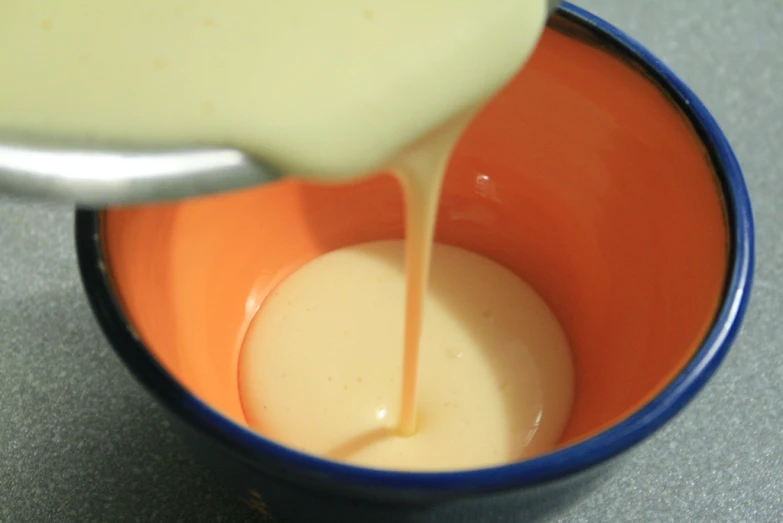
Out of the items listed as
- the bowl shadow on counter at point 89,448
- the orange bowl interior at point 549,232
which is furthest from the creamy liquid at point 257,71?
the bowl shadow on counter at point 89,448

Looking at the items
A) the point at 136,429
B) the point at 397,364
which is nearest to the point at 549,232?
the point at 397,364

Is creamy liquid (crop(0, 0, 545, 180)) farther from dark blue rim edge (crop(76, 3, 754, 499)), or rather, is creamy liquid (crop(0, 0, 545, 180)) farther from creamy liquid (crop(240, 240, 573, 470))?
creamy liquid (crop(240, 240, 573, 470))

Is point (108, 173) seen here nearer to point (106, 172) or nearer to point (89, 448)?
point (106, 172)

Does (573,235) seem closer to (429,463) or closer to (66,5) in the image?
(429,463)

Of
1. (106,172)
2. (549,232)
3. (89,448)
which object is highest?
(106,172)

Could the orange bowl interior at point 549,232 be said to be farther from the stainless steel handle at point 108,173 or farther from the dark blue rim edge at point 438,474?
the stainless steel handle at point 108,173

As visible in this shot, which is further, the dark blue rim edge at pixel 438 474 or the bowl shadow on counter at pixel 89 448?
the bowl shadow on counter at pixel 89 448

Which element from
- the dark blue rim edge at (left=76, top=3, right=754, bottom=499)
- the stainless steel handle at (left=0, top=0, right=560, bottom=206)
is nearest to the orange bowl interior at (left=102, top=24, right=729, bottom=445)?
the dark blue rim edge at (left=76, top=3, right=754, bottom=499)

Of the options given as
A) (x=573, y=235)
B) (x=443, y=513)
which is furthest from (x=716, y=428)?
(x=443, y=513)
